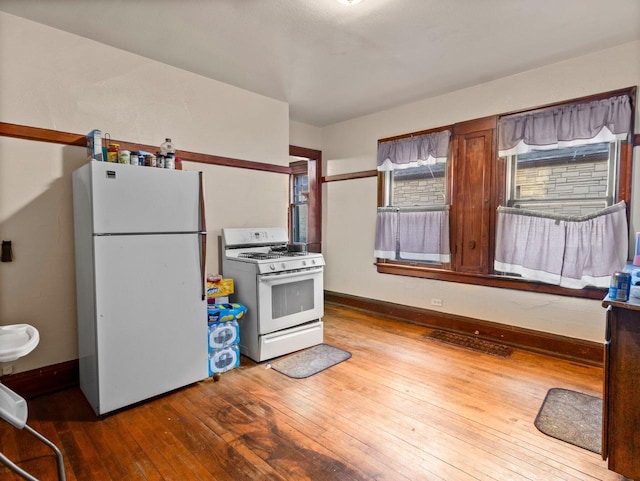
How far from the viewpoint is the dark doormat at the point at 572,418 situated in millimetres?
1973

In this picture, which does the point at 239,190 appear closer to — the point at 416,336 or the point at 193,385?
the point at 193,385

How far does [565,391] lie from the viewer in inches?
98.7

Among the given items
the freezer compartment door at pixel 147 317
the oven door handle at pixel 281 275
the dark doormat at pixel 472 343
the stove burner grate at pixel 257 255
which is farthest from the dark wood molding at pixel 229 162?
the dark doormat at pixel 472 343

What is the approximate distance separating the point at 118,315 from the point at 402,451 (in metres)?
1.93

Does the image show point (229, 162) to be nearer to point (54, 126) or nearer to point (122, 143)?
point (122, 143)

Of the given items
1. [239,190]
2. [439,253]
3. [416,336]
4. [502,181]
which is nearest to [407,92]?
[502,181]

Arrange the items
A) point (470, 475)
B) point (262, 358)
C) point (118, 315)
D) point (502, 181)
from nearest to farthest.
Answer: point (470, 475), point (118, 315), point (262, 358), point (502, 181)

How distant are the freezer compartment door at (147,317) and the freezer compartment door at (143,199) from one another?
9 cm

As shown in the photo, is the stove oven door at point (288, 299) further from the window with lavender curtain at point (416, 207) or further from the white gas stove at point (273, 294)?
the window with lavender curtain at point (416, 207)

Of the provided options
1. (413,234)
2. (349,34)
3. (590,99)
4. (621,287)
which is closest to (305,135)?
(413,234)

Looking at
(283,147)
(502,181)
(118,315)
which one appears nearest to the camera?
(118,315)

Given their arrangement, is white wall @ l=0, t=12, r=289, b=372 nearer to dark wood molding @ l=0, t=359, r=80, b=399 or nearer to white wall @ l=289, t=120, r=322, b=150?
dark wood molding @ l=0, t=359, r=80, b=399

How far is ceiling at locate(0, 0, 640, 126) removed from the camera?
2273mm

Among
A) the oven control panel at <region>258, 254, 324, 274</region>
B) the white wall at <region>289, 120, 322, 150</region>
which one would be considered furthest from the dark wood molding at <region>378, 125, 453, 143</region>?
the oven control panel at <region>258, 254, 324, 274</region>
